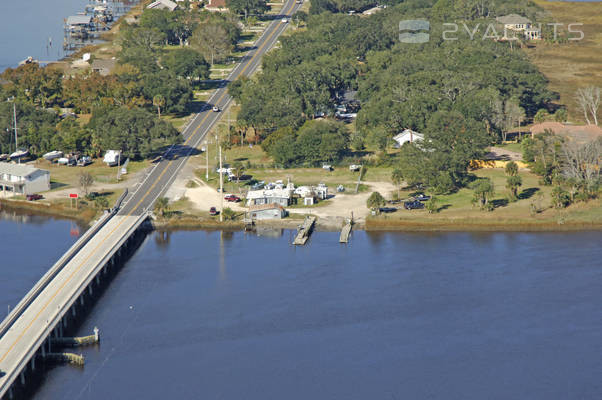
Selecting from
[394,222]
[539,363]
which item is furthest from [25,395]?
[394,222]

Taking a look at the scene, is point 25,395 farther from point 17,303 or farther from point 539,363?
point 539,363

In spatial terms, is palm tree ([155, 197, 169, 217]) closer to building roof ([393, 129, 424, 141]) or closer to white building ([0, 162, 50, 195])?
white building ([0, 162, 50, 195])

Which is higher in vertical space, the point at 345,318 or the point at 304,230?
the point at 304,230

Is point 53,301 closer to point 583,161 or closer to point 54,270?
point 54,270

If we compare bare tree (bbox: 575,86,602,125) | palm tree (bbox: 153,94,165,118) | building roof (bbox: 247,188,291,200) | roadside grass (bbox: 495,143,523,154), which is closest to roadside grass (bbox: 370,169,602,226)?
building roof (bbox: 247,188,291,200)

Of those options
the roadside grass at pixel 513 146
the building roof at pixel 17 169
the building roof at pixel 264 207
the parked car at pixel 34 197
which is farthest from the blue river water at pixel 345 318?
the roadside grass at pixel 513 146

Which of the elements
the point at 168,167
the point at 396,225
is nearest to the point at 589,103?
the point at 396,225
